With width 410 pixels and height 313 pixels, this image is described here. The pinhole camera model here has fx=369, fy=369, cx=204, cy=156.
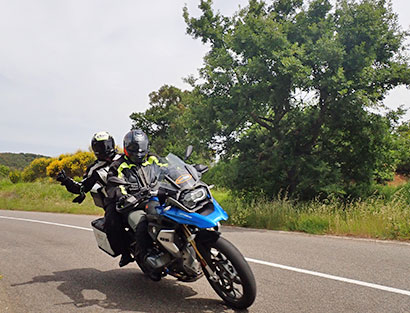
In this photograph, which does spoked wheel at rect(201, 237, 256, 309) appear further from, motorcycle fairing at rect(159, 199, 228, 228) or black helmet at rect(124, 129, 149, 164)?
black helmet at rect(124, 129, 149, 164)

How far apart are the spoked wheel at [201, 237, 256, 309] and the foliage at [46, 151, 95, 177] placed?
3039cm

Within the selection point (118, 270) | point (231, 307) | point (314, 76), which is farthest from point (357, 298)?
point (314, 76)

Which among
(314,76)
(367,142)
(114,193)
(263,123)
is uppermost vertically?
(314,76)

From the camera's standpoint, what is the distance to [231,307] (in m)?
3.88

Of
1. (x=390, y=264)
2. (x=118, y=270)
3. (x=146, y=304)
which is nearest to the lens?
(x=146, y=304)

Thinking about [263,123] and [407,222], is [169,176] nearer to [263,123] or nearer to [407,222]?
[407,222]

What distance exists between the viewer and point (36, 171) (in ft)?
124

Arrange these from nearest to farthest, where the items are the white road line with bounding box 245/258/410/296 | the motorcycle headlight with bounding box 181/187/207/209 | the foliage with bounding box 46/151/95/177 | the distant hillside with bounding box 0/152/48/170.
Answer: the motorcycle headlight with bounding box 181/187/207/209 < the white road line with bounding box 245/258/410/296 < the foliage with bounding box 46/151/95/177 < the distant hillside with bounding box 0/152/48/170

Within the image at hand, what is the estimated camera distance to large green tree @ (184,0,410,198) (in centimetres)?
1168

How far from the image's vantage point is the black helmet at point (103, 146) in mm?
5438

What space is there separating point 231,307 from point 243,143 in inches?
408

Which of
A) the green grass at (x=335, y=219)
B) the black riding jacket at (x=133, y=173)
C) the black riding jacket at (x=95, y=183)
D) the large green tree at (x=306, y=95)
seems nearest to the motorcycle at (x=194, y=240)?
the black riding jacket at (x=133, y=173)

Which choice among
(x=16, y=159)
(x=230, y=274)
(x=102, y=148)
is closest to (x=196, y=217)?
(x=230, y=274)

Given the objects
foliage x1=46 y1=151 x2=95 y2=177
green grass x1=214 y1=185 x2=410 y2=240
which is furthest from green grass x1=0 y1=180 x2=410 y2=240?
foliage x1=46 y1=151 x2=95 y2=177
